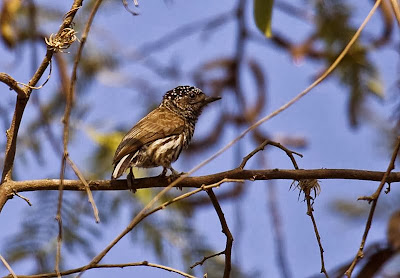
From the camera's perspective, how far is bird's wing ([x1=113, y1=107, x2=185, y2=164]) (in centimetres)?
401

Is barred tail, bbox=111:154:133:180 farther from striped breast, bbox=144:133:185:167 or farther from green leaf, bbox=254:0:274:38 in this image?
green leaf, bbox=254:0:274:38

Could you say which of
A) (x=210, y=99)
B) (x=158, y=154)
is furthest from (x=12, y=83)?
(x=210, y=99)

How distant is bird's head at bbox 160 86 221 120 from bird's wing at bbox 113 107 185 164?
138 mm

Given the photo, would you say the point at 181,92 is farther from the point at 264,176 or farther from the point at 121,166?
the point at 264,176

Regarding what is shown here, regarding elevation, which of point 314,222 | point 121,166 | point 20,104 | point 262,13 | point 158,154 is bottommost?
point 314,222

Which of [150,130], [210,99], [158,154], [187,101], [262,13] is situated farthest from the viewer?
[187,101]

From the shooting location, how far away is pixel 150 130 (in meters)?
4.34

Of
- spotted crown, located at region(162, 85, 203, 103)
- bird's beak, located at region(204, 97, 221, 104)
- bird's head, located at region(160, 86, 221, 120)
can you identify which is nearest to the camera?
bird's beak, located at region(204, 97, 221, 104)

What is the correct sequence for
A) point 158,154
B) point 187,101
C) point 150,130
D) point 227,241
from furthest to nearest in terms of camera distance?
1. point 187,101
2. point 150,130
3. point 158,154
4. point 227,241

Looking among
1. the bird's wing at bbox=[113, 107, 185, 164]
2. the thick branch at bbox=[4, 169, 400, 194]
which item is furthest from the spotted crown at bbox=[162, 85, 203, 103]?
the thick branch at bbox=[4, 169, 400, 194]

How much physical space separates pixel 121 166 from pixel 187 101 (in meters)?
1.40

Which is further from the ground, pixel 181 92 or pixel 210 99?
pixel 181 92

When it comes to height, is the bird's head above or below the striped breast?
above

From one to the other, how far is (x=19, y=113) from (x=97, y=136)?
1902 mm
